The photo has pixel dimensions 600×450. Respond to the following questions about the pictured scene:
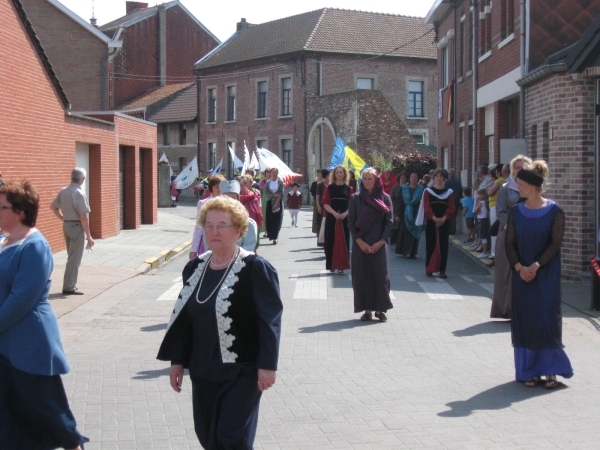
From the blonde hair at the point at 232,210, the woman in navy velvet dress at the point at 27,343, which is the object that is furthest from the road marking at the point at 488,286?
the blonde hair at the point at 232,210

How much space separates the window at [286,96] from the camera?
51.6 meters

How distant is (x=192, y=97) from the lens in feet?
198

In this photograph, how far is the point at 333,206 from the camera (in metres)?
15.7

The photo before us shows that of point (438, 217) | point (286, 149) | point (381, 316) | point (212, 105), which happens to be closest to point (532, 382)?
point (381, 316)

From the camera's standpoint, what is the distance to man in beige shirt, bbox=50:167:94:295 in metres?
13.2

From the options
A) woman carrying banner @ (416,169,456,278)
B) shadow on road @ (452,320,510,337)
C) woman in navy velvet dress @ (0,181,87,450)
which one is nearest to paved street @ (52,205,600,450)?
shadow on road @ (452,320,510,337)

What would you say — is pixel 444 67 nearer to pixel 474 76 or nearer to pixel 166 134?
pixel 474 76

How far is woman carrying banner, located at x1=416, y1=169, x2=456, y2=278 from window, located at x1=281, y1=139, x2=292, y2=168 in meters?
36.1

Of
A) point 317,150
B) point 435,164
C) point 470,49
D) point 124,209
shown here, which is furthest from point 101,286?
point 317,150

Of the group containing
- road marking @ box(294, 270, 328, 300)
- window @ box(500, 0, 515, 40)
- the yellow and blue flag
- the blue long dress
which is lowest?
road marking @ box(294, 270, 328, 300)

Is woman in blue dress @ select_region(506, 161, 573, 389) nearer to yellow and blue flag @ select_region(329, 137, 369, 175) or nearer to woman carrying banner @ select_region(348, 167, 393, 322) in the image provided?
woman carrying banner @ select_region(348, 167, 393, 322)

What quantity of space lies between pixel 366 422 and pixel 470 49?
2136 centimetres

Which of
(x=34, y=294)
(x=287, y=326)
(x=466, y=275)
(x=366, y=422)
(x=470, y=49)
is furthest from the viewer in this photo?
(x=470, y=49)

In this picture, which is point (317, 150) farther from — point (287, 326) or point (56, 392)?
point (56, 392)
